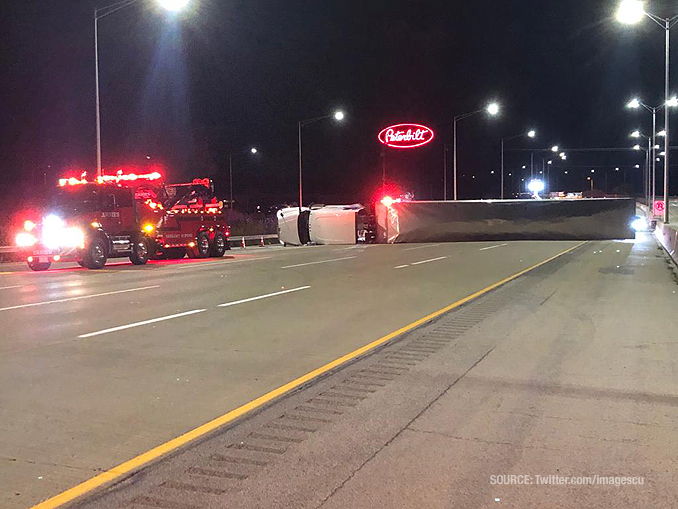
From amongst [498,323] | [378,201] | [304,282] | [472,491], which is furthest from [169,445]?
[378,201]

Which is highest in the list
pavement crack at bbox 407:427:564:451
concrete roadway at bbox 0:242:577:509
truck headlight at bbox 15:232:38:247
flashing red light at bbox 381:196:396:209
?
flashing red light at bbox 381:196:396:209

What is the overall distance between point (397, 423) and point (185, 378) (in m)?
2.68

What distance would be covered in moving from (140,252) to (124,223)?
1159mm

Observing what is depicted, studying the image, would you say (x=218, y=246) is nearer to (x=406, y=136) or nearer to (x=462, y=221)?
(x=462, y=221)

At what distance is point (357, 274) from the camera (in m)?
19.1

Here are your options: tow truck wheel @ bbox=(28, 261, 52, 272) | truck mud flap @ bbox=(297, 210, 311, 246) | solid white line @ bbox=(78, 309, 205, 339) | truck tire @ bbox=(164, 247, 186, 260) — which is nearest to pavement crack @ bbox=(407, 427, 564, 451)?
solid white line @ bbox=(78, 309, 205, 339)

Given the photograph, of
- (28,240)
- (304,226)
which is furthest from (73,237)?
(304,226)

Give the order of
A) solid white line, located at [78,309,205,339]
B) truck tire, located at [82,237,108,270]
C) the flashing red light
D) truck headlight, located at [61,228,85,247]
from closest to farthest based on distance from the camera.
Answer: solid white line, located at [78,309,205,339]
truck headlight, located at [61,228,85,247]
truck tire, located at [82,237,108,270]
the flashing red light

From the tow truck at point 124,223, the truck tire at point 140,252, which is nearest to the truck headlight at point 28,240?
the tow truck at point 124,223

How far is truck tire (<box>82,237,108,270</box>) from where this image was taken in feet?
71.4

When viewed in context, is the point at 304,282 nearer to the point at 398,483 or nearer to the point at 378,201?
the point at 398,483

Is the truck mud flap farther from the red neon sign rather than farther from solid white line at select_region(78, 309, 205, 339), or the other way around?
solid white line at select_region(78, 309, 205, 339)

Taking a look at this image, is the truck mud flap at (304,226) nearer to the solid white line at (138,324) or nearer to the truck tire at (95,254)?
the truck tire at (95,254)

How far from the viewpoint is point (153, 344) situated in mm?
9336
